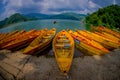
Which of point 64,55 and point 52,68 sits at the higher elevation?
point 64,55

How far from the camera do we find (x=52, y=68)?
9195 mm

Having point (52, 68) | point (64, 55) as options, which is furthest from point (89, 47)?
point (52, 68)

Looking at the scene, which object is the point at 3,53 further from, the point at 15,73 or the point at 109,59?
the point at 109,59

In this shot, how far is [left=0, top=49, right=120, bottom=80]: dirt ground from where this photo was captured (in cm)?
824

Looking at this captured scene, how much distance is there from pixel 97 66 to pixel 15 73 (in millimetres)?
4686

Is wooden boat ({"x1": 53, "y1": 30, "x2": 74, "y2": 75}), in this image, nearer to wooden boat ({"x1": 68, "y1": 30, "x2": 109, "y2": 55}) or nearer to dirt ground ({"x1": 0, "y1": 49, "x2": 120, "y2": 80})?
dirt ground ({"x1": 0, "y1": 49, "x2": 120, "y2": 80})

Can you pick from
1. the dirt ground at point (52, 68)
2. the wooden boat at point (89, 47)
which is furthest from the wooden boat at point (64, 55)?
the wooden boat at point (89, 47)

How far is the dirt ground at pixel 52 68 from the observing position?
27.0 feet

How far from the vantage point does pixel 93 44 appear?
1248 cm

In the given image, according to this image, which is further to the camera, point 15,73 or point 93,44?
point 93,44

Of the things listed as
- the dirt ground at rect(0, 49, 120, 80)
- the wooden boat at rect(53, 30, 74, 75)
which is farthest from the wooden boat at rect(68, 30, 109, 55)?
the wooden boat at rect(53, 30, 74, 75)

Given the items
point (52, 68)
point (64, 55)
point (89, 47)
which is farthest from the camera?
point (89, 47)

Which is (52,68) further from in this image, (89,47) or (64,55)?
(89,47)

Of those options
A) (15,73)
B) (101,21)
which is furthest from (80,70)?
(101,21)
